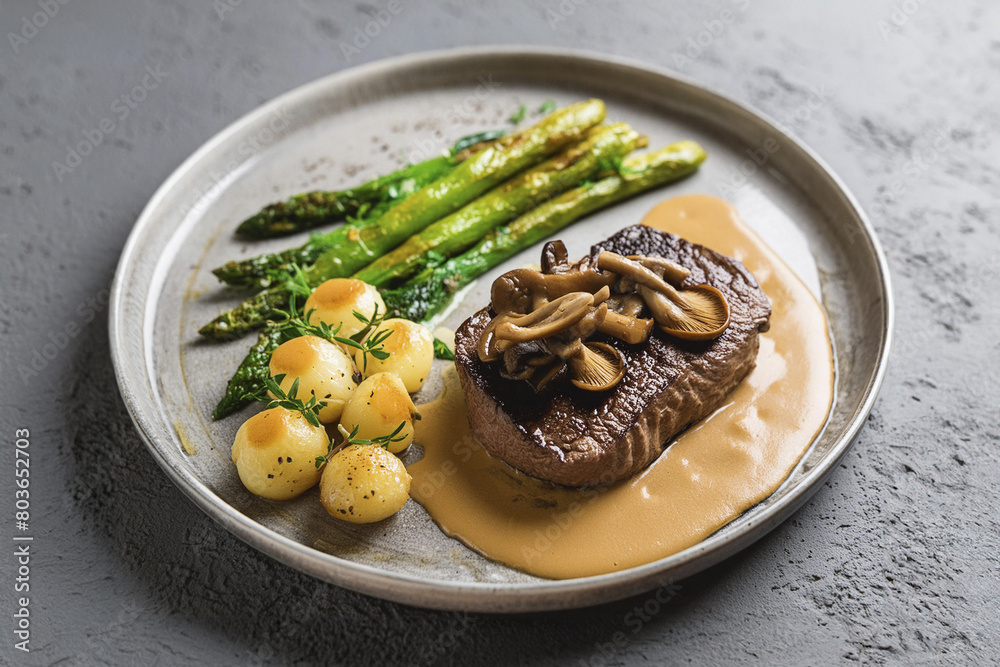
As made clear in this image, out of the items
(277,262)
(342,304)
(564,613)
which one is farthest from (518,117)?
(564,613)

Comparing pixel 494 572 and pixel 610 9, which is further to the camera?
pixel 610 9

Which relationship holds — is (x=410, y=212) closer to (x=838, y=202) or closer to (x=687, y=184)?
(x=687, y=184)

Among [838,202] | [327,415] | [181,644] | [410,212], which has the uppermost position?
[838,202]

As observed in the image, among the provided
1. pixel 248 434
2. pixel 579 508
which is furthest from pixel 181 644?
pixel 579 508

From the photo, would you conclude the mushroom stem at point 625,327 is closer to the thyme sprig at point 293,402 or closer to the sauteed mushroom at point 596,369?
the sauteed mushroom at point 596,369

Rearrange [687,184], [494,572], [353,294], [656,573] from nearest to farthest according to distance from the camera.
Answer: [656,573] < [494,572] < [353,294] < [687,184]

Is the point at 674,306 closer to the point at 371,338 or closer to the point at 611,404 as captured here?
the point at 611,404

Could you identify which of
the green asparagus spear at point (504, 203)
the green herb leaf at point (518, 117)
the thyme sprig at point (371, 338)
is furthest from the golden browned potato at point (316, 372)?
the green herb leaf at point (518, 117)
